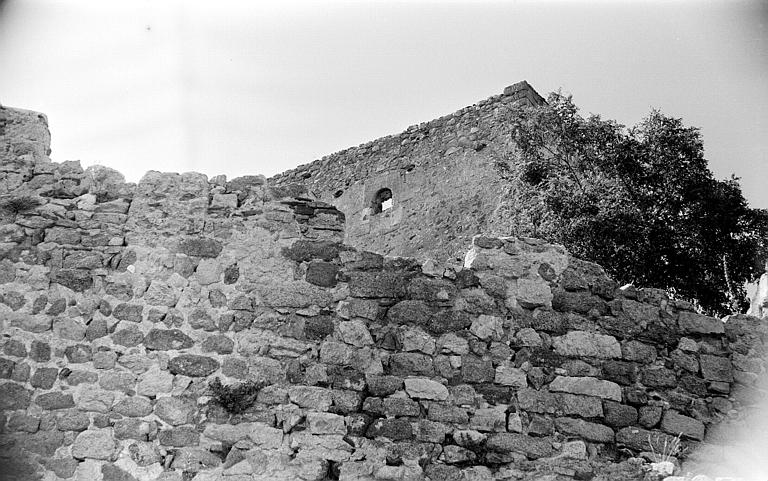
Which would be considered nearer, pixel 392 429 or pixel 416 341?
pixel 392 429

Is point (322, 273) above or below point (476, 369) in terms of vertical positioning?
above

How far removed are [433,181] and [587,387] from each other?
698 centimetres

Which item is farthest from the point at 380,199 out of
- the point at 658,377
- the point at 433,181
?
the point at 658,377

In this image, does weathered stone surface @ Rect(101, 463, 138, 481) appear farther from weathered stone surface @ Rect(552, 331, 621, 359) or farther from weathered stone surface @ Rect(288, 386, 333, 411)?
weathered stone surface @ Rect(552, 331, 621, 359)

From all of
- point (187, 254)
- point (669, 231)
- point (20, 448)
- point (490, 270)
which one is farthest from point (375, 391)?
point (669, 231)

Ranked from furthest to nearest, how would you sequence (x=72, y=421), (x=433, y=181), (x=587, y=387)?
(x=433, y=181), (x=587, y=387), (x=72, y=421)

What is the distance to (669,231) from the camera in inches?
338

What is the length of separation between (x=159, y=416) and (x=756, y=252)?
651 cm

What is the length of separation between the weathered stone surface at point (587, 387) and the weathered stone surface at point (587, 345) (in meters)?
0.18

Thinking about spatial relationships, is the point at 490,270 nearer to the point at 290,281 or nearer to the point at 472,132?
the point at 290,281

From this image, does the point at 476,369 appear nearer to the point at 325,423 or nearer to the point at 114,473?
the point at 325,423

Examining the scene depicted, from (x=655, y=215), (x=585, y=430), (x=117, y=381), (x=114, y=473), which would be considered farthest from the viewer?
(x=655, y=215)

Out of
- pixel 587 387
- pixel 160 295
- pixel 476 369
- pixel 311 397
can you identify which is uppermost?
pixel 160 295

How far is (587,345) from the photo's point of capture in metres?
5.66
